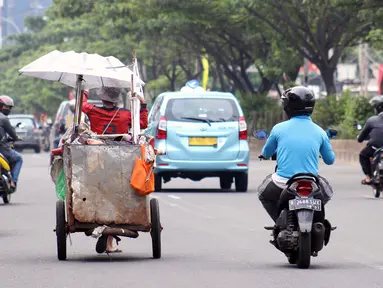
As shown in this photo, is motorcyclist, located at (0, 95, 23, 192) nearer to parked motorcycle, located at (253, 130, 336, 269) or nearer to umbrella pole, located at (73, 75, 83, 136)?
umbrella pole, located at (73, 75, 83, 136)

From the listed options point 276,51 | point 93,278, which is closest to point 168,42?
point 276,51

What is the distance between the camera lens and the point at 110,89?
39.1 ft

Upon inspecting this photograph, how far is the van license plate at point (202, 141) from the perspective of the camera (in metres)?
22.3

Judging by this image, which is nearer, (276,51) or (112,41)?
(276,51)

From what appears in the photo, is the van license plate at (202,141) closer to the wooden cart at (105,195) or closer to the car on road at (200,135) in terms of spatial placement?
the car on road at (200,135)

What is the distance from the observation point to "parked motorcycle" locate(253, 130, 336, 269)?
406 inches

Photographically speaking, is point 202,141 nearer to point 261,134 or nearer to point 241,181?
point 241,181

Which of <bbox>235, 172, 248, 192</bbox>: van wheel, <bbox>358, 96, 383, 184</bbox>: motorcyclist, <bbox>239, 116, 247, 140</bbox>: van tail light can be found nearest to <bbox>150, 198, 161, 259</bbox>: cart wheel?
<bbox>358, 96, 383, 184</bbox>: motorcyclist

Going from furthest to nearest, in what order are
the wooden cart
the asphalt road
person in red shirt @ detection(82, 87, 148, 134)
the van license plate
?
the van license plate
person in red shirt @ detection(82, 87, 148, 134)
the wooden cart
the asphalt road

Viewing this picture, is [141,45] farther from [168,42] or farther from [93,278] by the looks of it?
[93,278]

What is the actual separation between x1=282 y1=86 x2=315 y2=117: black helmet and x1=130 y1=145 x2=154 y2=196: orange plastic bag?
4.29ft

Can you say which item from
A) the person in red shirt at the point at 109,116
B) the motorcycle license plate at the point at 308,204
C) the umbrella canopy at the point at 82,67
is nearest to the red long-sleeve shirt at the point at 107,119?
the person in red shirt at the point at 109,116

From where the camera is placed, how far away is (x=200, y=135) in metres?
22.3

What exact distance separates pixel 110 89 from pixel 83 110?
0.32 metres
